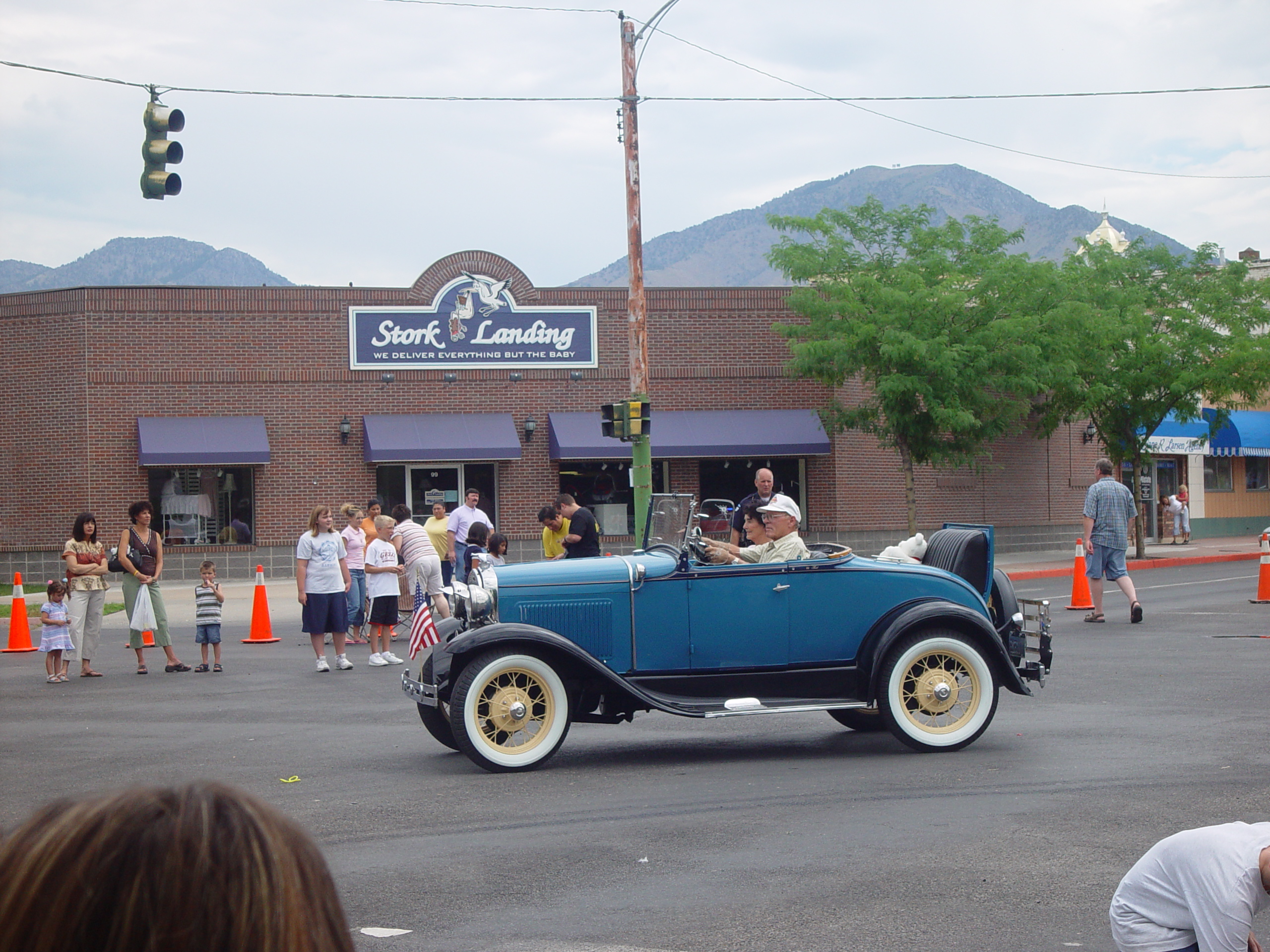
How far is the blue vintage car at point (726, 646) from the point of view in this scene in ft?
26.7

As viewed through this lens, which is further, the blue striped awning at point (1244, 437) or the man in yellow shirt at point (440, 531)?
the blue striped awning at point (1244, 437)

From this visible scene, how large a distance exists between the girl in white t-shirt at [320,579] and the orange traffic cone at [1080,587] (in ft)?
34.0

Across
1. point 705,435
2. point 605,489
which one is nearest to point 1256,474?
Answer: point 705,435

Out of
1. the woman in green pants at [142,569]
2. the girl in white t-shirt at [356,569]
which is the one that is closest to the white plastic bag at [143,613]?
the woman in green pants at [142,569]

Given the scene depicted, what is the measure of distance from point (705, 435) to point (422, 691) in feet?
63.5

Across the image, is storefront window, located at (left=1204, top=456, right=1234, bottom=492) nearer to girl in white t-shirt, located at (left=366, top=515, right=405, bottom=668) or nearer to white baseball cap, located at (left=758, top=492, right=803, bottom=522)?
girl in white t-shirt, located at (left=366, top=515, right=405, bottom=668)

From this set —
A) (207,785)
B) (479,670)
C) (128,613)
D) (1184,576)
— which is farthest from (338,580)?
(1184,576)

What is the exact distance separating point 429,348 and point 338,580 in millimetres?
14381

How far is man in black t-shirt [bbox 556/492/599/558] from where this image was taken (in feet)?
45.8

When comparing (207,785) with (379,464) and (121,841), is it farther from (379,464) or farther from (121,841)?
(379,464)

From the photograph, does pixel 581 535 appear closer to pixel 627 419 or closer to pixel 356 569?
pixel 356 569

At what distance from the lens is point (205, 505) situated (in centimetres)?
2608

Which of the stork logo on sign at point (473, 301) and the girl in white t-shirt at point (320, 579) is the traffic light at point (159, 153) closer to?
the girl in white t-shirt at point (320, 579)

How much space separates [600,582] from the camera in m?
8.34
